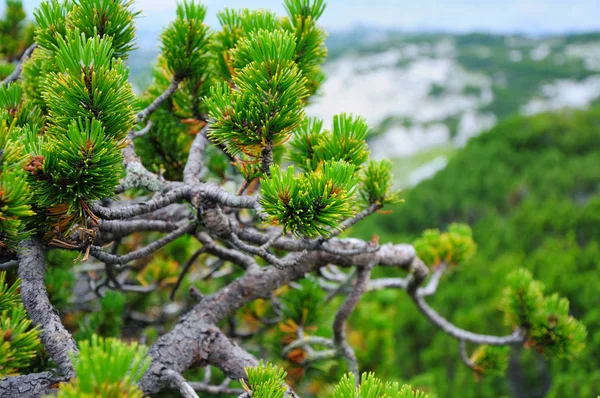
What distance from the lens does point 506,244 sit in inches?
644

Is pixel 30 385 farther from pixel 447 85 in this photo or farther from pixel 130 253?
pixel 447 85

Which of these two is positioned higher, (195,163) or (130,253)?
(195,163)

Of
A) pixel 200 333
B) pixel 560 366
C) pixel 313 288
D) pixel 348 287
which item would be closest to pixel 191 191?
pixel 200 333

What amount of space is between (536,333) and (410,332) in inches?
352

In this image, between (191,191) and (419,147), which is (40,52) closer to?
(191,191)

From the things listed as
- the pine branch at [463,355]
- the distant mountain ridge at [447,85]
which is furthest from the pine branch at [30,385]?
the distant mountain ridge at [447,85]

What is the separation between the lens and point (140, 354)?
0.59 meters

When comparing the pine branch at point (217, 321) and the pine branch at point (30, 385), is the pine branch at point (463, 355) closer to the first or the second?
the pine branch at point (217, 321)

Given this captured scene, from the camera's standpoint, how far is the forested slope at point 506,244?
609 cm

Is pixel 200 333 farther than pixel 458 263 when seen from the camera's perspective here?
No

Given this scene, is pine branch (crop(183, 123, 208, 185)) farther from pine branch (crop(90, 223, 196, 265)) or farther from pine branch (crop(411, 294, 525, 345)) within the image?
pine branch (crop(411, 294, 525, 345))

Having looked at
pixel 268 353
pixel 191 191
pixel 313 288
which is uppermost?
pixel 191 191

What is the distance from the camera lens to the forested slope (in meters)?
6.09

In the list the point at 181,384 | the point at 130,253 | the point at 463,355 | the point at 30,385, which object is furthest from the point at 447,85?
the point at 30,385
